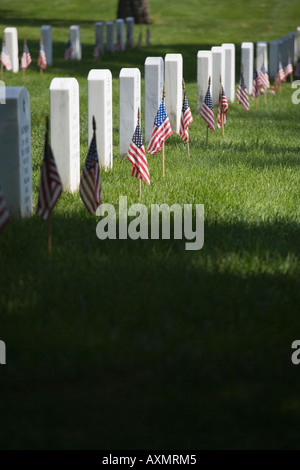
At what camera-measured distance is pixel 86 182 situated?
7.59 meters

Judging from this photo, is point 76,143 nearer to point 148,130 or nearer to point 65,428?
point 148,130

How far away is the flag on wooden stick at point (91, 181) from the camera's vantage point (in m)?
7.52

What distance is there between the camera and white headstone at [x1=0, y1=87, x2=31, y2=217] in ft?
25.4

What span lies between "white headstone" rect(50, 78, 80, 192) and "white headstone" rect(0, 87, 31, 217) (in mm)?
1020

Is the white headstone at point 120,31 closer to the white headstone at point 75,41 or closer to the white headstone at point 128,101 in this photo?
the white headstone at point 75,41

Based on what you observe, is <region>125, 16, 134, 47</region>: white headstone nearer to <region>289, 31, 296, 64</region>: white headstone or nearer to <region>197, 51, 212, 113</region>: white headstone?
<region>289, 31, 296, 64</region>: white headstone

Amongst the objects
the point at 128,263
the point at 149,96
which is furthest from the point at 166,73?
the point at 128,263

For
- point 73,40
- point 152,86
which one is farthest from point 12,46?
point 152,86

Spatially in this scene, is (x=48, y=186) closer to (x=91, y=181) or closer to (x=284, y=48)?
(x=91, y=181)

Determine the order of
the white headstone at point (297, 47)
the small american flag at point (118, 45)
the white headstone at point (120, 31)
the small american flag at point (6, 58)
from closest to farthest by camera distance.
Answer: the small american flag at point (6, 58), the white headstone at point (297, 47), the white headstone at point (120, 31), the small american flag at point (118, 45)

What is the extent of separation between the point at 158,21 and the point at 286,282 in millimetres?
37001

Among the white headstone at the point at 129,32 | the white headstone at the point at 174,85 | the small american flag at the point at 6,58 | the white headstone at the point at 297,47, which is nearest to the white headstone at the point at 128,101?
the white headstone at the point at 174,85

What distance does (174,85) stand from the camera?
13578 millimetres

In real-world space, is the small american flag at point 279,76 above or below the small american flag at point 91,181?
above
